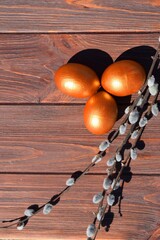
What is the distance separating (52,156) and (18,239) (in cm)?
25

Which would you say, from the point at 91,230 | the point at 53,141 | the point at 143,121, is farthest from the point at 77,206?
the point at 143,121

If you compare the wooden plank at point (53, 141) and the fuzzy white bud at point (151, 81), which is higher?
the fuzzy white bud at point (151, 81)

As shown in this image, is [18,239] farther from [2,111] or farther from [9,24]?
[9,24]

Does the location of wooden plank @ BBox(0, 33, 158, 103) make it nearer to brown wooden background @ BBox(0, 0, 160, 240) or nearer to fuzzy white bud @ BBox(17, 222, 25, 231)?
brown wooden background @ BBox(0, 0, 160, 240)

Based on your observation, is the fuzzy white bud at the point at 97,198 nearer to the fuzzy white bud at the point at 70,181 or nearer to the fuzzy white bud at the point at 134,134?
the fuzzy white bud at the point at 70,181

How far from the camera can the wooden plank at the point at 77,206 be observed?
988 mm

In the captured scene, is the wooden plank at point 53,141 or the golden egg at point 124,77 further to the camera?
the wooden plank at point 53,141

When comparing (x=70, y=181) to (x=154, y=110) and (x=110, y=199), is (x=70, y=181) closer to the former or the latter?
(x=110, y=199)

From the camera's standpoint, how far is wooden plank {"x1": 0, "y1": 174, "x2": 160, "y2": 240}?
988mm

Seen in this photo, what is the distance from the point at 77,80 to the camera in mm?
866

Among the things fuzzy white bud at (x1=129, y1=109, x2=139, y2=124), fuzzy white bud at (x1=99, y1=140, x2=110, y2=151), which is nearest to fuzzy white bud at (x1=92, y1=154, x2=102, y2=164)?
fuzzy white bud at (x1=99, y1=140, x2=110, y2=151)

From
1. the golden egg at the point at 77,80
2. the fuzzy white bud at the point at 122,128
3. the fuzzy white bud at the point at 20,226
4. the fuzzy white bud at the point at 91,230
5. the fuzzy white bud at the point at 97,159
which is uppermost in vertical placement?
the golden egg at the point at 77,80

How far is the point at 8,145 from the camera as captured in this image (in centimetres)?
99

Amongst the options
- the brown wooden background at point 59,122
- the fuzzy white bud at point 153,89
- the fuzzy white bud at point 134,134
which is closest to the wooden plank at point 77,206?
the brown wooden background at point 59,122
